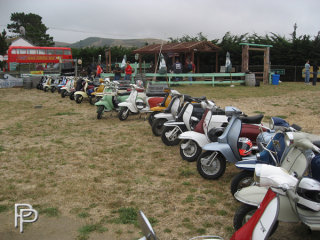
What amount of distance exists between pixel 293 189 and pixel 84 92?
36.4 ft

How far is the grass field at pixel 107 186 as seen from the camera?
342 cm

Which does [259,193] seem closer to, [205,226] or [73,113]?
[205,226]

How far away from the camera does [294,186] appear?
8.73 feet

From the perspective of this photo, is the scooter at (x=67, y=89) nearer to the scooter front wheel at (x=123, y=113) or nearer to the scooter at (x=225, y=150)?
the scooter front wheel at (x=123, y=113)

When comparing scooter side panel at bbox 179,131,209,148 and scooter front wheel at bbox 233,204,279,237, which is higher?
scooter side panel at bbox 179,131,209,148

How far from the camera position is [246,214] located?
3168 millimetres

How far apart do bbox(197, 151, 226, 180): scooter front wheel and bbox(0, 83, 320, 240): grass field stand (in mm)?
101

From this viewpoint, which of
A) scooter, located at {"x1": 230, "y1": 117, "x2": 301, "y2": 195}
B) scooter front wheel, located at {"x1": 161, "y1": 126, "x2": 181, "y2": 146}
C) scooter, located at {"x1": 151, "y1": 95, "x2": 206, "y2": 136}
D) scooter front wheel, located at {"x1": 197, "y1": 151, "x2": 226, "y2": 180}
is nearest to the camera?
scooter, located at {"x1": 230, "y1": 117, "x2": 301, "y2": 195}

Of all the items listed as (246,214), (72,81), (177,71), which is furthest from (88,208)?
(177,71)

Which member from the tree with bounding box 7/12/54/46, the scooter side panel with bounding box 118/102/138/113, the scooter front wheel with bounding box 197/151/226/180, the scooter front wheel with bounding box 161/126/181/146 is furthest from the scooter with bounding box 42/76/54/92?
the tree with bounding box 7/12/54/46

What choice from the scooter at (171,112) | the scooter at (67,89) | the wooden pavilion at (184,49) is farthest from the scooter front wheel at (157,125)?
the wooden pavilion at (184,49)

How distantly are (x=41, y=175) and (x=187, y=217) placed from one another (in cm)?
242

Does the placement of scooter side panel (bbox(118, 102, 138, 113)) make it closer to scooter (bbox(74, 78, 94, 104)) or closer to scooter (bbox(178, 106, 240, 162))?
scooter (bbox(178, 106, 240, 162))

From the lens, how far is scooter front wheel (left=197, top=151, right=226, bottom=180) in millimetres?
4590
